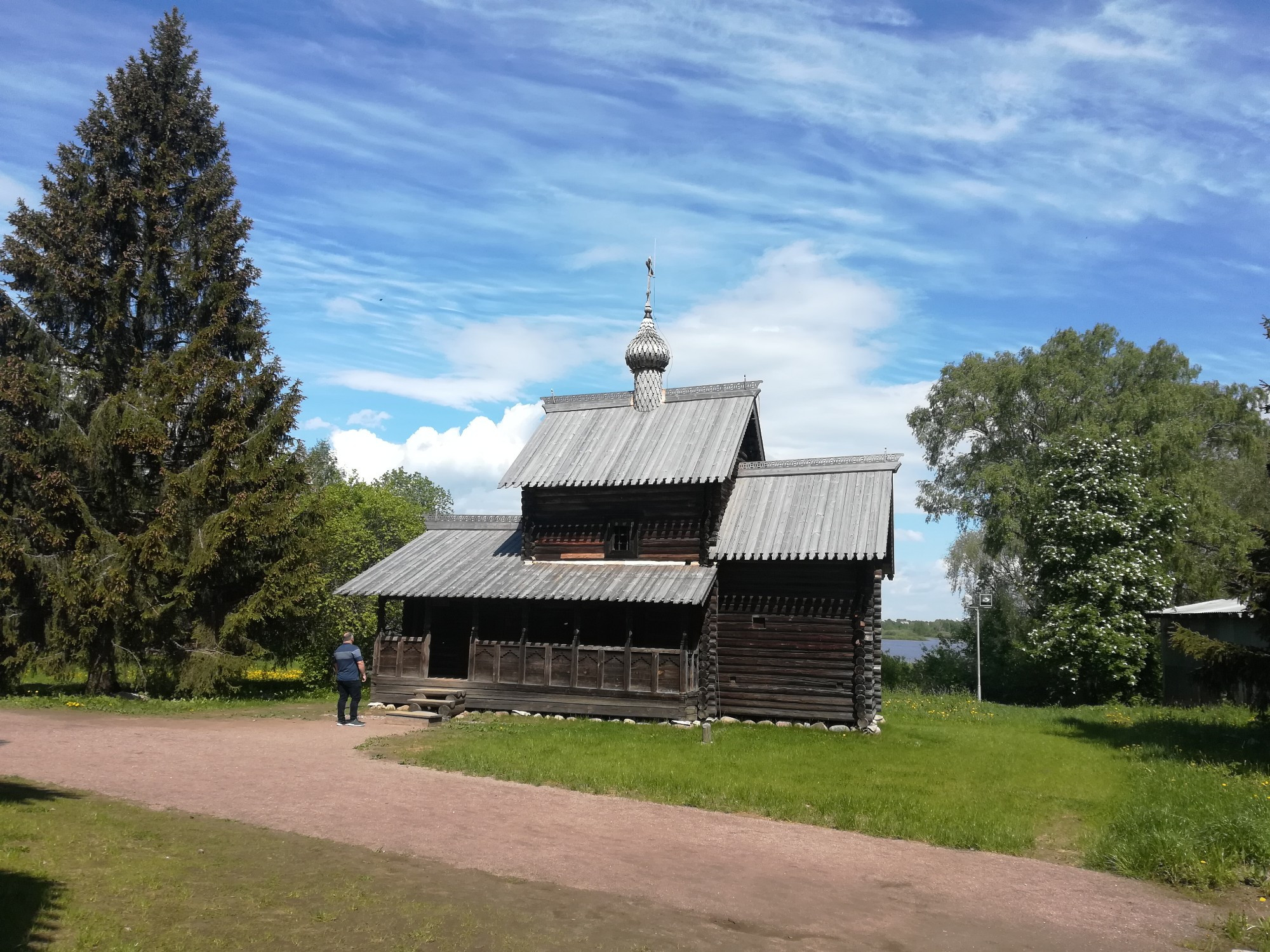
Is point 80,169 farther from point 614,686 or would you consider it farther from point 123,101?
point 614,686

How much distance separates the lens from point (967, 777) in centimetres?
1584

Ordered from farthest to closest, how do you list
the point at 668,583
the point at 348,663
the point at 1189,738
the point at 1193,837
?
the point at 668,583 < the point at 348,663 < the point at 1189,738 < the point at 1193,837

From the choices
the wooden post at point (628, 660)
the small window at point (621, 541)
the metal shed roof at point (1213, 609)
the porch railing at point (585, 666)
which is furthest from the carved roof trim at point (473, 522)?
the metal shed roof at point (1213, 609)

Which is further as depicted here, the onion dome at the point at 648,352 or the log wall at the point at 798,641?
the onion dome at the point at 648,352

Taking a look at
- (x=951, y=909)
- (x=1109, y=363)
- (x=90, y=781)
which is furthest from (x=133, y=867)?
(x=1109, y=363)

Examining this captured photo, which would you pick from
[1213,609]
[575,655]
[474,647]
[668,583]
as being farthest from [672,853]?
[1213,609]

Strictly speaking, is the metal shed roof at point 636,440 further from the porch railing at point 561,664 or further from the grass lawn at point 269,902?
the grass lawn at point 269,902

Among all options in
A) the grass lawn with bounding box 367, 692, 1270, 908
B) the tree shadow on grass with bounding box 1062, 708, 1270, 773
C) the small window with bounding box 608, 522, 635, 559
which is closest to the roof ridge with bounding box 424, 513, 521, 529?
the small window with bounding box 608, 522, 635, 559

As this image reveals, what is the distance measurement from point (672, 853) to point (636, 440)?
16980mm

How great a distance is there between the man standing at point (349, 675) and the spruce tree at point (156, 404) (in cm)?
540

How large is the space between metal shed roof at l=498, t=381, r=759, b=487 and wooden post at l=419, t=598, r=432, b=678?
3.92m

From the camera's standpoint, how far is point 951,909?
349 inches

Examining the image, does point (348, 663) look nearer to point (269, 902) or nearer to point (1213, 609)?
point (269, 902)

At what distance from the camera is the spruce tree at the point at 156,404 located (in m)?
23.9
